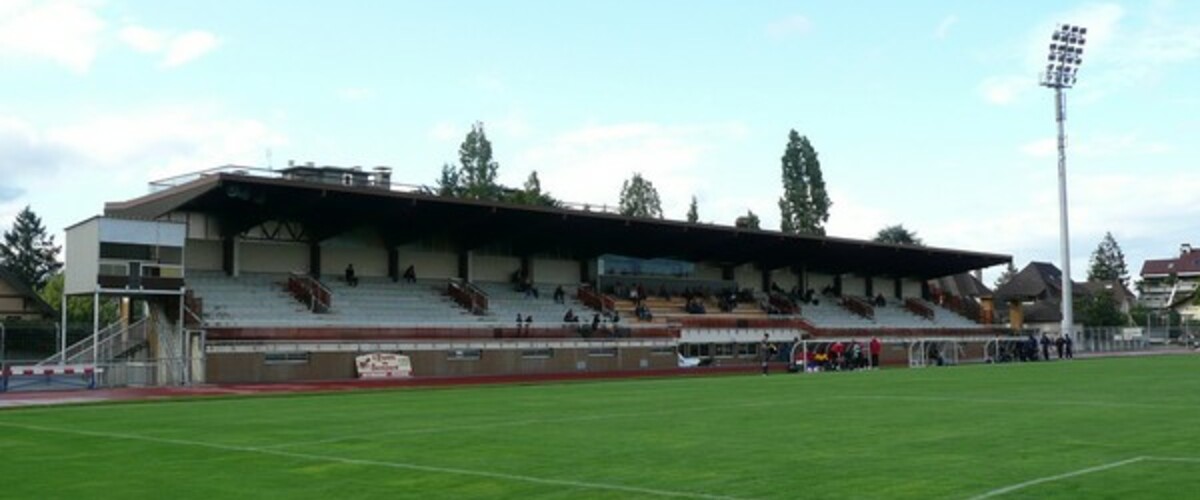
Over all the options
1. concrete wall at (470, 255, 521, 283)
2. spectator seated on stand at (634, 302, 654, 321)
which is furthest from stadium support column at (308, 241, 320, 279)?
spectator seated on stand at (634, 302, 654, 321)

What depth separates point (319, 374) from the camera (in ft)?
159

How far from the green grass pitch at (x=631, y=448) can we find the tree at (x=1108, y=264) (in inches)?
6847

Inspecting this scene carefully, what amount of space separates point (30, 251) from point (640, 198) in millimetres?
67910

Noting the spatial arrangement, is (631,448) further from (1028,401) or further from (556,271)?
(556,271)

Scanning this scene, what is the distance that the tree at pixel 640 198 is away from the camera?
12612cm

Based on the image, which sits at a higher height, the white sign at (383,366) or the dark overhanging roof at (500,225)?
the dark overhanging roof at (500,225)

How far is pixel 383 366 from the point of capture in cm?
4997

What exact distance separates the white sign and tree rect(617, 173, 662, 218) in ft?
249

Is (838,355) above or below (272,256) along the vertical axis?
below

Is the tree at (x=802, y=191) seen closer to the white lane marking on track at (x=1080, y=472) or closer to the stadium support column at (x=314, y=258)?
the stadium support column at (x=314, y=258)

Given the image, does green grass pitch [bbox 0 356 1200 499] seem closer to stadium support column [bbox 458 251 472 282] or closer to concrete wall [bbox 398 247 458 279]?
concrete wall [bbox 398 247 458 279]

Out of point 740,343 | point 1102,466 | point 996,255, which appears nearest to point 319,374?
point 740,343

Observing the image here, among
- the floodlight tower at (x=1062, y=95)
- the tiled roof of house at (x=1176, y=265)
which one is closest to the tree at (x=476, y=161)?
the floodlight tower at (x=1062, y=95)

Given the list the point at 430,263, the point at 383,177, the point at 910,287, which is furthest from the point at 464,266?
the point at 910,287
